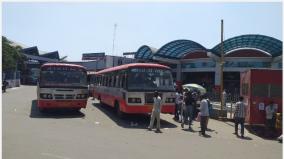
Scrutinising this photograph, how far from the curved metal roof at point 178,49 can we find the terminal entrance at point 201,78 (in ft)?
9.00

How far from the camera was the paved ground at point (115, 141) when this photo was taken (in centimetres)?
935

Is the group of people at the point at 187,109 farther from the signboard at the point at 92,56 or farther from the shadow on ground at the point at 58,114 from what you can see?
the signboard at the point at 92,56

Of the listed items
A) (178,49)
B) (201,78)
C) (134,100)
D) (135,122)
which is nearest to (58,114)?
(135,122)

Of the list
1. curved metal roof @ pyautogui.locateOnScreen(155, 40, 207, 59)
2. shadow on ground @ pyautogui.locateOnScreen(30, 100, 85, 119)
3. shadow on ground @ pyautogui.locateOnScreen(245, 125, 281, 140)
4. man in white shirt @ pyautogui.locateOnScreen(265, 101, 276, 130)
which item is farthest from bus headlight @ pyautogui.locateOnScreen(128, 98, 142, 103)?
curved metal roof @ pyautogui.locateOnScreen(155, 40, 207, 59)

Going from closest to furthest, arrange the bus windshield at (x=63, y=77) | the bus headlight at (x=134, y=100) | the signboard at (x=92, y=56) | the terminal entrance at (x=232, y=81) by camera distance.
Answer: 1. the bus headlight at (x=134, y=100)
2. the bus windshield at (x=63, y=77)
3. the terminal entrance at (x=232, y=81)
4. the signboard at (x=92, y=56)

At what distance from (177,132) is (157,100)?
4.51ft

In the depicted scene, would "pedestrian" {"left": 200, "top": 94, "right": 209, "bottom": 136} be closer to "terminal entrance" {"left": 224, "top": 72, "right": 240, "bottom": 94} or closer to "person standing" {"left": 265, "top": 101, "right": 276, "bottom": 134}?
"person standing" {"left": 265, "top": 101, "right": 276, "bottom": 134}

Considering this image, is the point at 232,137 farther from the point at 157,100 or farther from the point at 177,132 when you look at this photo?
the point at 157,100

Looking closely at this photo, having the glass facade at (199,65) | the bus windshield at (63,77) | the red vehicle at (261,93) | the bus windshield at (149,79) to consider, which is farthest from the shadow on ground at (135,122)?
the glass facade at (199,65)

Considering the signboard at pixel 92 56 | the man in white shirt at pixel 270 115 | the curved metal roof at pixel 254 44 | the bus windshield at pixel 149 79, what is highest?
the signboard at pixel 92 56

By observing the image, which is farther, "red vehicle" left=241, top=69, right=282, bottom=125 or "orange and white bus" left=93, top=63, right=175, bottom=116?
"red vehicle" left=241, top=69, right=282, bottom=125

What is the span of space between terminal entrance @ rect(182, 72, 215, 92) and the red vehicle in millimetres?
29987

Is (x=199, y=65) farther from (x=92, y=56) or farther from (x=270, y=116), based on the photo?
(x=92, y=56)

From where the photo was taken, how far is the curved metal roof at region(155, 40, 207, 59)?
46.2 metres
